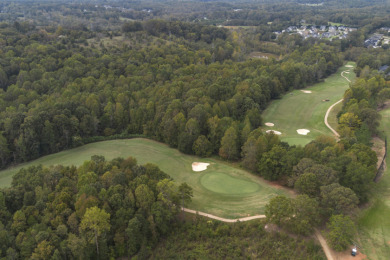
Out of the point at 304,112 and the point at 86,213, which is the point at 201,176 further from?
the point at 304,112

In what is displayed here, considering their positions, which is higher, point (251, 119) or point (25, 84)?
point (25, 84)

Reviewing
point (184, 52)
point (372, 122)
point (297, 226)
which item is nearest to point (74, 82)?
point (184, 52)

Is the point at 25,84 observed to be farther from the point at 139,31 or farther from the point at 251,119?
the point at 139,31

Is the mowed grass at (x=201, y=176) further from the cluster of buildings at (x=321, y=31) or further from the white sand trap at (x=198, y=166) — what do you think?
the cluster of buildings at (x=321, y=31)

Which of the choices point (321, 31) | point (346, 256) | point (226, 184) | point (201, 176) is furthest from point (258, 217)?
point (321, 31)

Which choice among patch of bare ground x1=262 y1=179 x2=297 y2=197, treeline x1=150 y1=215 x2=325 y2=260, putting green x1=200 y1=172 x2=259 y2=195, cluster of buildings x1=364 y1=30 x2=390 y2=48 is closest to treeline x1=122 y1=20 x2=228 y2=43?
cluster of buildings x1=364 y1=30 x2=390 y2=48

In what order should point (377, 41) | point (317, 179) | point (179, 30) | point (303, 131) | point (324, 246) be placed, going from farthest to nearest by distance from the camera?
1. point (377, 41)
2. point (179, 30)
3. point (303, 131)
4. point (317, 179)
5. point (324, 246)
